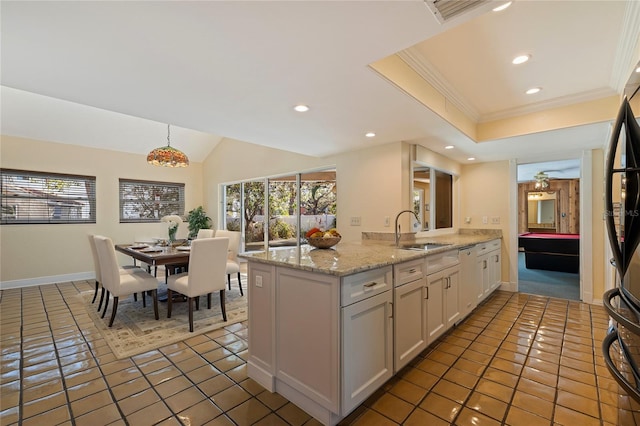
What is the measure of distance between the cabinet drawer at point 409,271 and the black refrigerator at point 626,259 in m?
1.07

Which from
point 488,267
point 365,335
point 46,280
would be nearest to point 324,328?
point 365,335

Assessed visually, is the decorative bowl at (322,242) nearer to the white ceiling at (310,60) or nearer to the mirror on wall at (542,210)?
Answer: the white ceiling at (310,60)

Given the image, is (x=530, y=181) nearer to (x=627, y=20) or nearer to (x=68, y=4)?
(x=627, y=20)

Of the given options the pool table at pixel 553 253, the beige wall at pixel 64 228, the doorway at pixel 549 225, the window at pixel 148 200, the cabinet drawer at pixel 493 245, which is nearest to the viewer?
the cabinet drawer at pixel 493 245

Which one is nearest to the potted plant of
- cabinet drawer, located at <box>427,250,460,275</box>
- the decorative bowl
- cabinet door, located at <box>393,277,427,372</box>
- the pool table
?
the decorative bowl

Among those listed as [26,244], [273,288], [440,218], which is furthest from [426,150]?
[26,244]

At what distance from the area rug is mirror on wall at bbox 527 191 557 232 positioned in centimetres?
1092

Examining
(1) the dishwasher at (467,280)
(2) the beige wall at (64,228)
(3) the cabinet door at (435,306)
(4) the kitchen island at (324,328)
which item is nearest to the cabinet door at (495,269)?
(1) the dishwasher at (467,280)

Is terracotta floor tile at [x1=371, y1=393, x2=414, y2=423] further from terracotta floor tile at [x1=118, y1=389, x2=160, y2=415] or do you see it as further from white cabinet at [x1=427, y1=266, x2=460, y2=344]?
terracotta floor tile at [x1=118, y1=389, x2=160, y2=415]

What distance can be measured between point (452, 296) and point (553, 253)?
16.1ft

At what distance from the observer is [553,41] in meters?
2.03

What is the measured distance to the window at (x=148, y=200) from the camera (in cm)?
592

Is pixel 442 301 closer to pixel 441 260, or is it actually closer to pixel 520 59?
pixel 441 260

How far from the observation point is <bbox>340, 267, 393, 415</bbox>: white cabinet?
1614mm
